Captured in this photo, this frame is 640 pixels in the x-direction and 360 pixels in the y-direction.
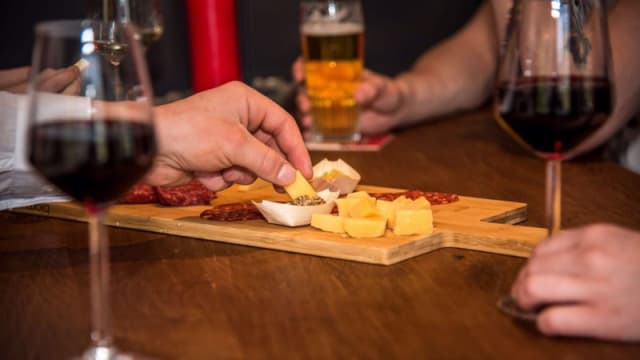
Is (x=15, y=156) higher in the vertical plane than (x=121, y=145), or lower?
lower

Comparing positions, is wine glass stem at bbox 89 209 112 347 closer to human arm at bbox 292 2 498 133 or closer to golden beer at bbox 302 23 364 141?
golden beer at bbox 302 23 364 141

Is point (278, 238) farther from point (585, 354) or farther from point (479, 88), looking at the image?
point (479, 88)

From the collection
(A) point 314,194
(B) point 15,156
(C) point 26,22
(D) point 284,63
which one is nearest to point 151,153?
(A) point 314,194

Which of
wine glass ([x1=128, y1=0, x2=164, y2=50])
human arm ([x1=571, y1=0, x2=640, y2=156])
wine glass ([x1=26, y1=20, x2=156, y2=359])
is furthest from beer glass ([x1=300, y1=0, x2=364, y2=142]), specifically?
wine glass ([x1=26, y1=20, x2=156, y2=359])

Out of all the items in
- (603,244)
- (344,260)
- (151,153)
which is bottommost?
(344,260)

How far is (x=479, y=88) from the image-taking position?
2.86 meters

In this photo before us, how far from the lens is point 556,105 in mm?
1145

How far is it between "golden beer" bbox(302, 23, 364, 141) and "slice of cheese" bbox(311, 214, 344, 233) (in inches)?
35.4

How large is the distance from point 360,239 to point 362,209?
0.06 metres

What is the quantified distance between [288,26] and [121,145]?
2488 millimetres

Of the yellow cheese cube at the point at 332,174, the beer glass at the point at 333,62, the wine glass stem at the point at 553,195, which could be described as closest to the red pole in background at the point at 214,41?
the beer glass at the point at 333,62

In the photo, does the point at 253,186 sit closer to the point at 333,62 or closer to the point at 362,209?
the point at 362,209

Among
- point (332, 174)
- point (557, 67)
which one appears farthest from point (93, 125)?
point (332, 174)

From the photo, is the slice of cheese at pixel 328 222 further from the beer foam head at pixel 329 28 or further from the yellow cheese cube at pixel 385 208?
the beer foam head at pixel 329 28
